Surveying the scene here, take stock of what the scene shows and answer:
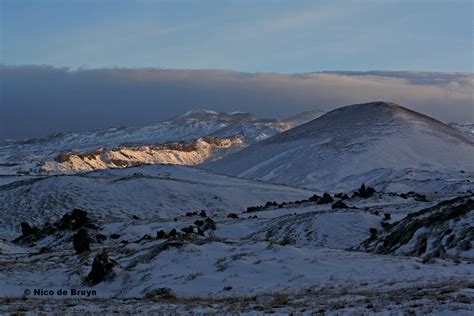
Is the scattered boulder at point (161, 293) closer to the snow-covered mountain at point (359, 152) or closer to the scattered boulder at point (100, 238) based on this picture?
the scattered boulder at point (100, 238)

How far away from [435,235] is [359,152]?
119090 millimetres

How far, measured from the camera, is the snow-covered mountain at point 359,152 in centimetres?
12988

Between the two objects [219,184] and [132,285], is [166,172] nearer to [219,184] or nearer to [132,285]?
[219,184]

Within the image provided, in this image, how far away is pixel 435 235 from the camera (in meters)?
31.9

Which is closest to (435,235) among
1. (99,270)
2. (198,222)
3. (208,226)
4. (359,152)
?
(99,270)

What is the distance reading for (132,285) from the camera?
27.0 metres

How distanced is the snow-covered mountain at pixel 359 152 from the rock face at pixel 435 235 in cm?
6970

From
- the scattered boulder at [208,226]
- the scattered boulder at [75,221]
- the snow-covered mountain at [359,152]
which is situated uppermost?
the scattered boulder at [208,226]

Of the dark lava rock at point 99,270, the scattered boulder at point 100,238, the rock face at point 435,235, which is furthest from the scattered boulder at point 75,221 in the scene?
the rock face at point 435,235

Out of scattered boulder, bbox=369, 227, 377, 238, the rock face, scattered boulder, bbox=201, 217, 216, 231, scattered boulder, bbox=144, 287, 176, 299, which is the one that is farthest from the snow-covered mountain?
scattered boulder, bbox=144, 287, 176, 299

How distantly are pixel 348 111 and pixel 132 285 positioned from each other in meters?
170

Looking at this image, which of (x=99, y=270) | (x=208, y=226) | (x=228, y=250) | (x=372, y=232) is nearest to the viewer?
(x=99, y=270)

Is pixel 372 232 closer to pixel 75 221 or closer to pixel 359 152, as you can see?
pixel 75 221

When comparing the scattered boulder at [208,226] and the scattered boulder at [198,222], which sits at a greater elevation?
the scattered boulder at [208,226]
